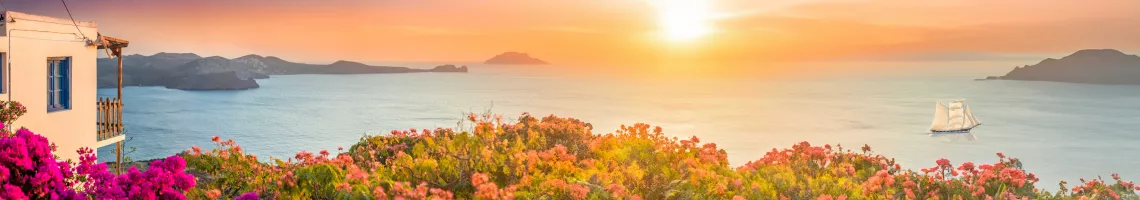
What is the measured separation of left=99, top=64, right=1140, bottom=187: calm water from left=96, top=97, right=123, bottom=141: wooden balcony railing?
97.1 feet

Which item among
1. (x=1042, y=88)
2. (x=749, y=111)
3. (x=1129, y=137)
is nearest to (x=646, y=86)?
(x=749, y=111)

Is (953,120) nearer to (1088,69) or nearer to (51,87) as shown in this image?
(1088,69)

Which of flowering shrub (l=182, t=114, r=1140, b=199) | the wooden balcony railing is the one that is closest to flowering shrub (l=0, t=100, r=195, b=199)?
flowering shrub (l=182, t=114, r=1140, b=199)

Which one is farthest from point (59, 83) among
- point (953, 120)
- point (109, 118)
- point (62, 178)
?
point (953, 120)

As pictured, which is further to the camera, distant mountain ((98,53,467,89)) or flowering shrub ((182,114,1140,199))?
distant mountain ((98,53,467,89))

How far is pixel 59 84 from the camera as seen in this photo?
36.7 feet

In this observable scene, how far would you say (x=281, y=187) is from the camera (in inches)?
208

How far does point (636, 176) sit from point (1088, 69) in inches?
4020

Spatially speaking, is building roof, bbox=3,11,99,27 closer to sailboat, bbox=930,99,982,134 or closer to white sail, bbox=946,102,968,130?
sailboat, bbox=930,99,982,134

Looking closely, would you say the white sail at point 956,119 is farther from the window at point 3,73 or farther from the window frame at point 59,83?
the window at point 3,73

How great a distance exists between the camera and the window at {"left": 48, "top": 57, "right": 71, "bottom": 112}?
10969 mm

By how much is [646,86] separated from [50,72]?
94.6 meters

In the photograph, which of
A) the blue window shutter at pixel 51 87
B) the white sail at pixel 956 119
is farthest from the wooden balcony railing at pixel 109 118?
the white sail at pixel 956 119

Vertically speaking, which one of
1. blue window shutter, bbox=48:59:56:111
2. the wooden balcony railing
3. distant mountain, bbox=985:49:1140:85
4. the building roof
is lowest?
the wooden balcony railing
